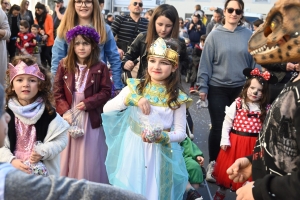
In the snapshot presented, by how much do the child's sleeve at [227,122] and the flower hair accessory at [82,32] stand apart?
1.50 metres

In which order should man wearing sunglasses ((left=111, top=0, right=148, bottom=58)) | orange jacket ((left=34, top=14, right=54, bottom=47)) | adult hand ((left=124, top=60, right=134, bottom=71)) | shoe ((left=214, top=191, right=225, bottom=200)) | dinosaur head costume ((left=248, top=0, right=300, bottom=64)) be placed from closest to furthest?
1. dinosaur head costume ((left=248, top=0, right=300, bottom=64))
2. shoe ((left=214, top=191, right=225, bottom=200))
3. adult hand ((left=124, top=60, right=134, bottom=71))
4. man wearing sunglasses ((left=111, top=0, right=148, bottom=58))
5. orange jacket ((left=34, top=14, right=54, bottom=47))

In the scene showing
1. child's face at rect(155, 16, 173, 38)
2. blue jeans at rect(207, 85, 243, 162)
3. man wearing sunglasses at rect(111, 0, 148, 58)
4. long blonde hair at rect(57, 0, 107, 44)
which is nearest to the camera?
child's face at rect(155, 16, 173, 38)

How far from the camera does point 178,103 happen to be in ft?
11.7

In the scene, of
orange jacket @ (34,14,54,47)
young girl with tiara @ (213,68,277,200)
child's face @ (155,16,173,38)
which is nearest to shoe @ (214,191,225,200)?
young girl with tiara @ (213,68,277,200)

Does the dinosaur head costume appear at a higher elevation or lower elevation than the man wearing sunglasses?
higher

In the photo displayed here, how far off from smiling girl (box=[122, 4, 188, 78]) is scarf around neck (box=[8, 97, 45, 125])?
1342mm

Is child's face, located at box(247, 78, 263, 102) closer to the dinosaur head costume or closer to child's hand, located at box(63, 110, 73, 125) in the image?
child's hand, located at box(63, 110, 73, 125)

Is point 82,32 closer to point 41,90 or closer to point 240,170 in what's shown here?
point 41,90

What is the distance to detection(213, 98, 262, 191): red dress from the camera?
176 inches

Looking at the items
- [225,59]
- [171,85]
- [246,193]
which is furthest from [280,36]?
[225,59]

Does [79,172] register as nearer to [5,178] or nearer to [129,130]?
[129,130]

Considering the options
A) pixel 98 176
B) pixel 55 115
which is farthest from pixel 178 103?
pixel 98 176

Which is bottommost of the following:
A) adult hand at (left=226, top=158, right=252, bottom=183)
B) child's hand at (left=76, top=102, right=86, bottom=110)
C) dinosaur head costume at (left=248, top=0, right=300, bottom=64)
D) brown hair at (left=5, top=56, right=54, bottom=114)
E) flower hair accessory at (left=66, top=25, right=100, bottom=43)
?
child's hand at (left=76, top=102, right=86, bottom=110)

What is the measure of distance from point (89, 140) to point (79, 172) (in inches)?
12.5
